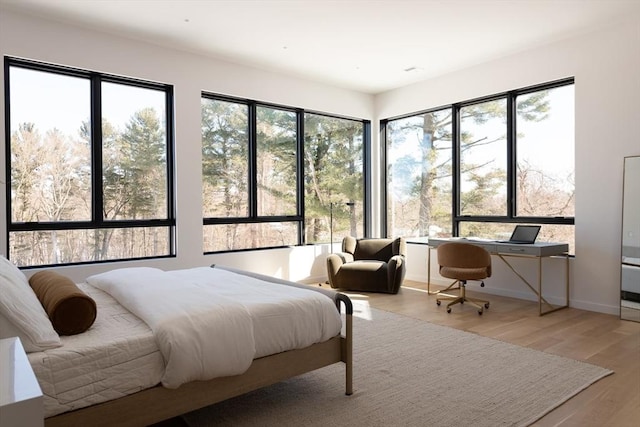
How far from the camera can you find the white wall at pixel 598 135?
14.9ft

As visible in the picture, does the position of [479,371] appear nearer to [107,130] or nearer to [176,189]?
[176,189]

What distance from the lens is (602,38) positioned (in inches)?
185

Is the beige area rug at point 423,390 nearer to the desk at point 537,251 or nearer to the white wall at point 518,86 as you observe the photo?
the desk at point 537,251

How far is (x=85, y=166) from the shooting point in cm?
471

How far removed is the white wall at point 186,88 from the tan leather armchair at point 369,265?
0.54 meters

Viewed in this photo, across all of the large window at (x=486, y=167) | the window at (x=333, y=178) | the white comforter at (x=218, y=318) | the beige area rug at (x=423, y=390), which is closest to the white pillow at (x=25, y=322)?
the white comforter at (x=218, y=318)

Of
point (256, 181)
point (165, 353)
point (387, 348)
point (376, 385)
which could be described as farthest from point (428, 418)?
point (256, 181)

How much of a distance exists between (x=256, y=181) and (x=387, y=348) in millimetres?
3284

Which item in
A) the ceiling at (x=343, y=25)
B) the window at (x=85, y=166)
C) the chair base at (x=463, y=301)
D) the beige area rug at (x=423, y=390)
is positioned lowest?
the beige area rug at (x=423, y=390)

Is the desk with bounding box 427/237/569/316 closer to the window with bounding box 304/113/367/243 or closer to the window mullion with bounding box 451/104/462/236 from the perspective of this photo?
the window mullion with bounding box 451/104/462/236

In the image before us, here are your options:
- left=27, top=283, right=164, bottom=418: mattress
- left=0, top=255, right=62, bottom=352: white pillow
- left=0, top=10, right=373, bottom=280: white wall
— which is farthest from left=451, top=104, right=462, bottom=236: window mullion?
left=0, top=255, right=62, bottom=352: white pillow

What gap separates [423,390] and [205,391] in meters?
1.43

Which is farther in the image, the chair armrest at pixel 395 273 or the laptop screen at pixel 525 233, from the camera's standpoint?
the chair armrest at pixel 395 273

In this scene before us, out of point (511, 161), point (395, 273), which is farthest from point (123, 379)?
point (511, 161)
